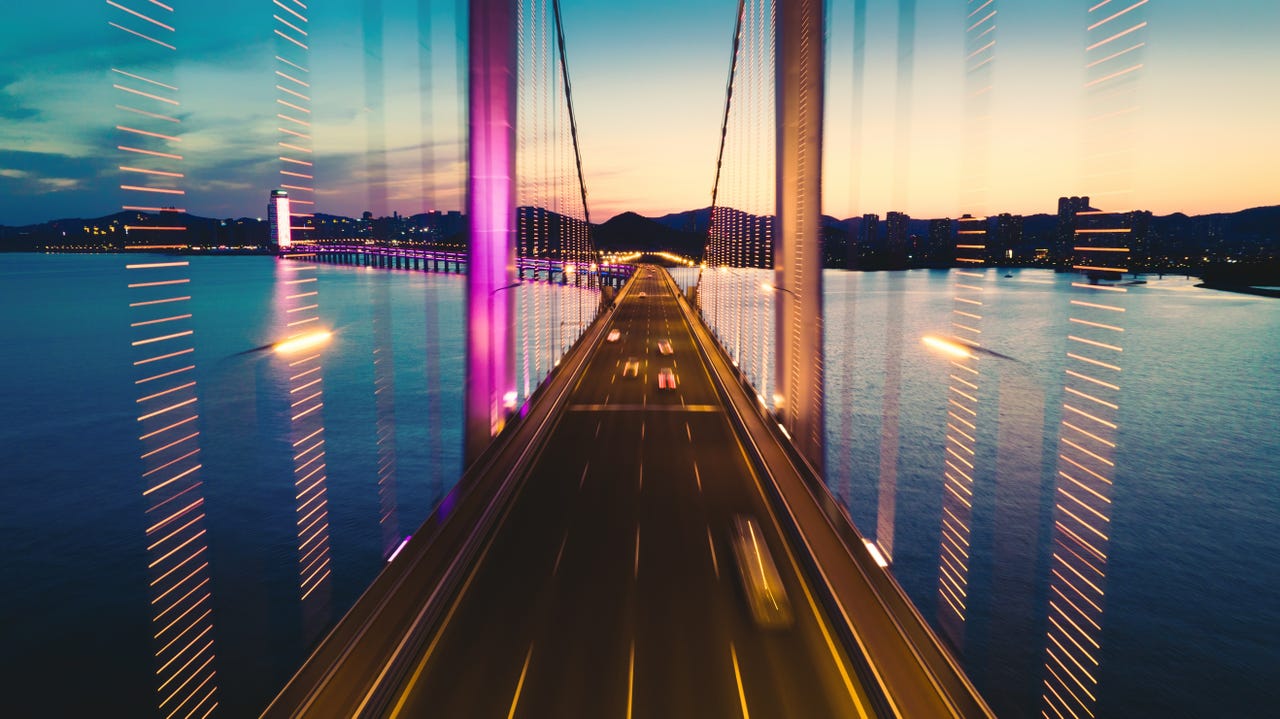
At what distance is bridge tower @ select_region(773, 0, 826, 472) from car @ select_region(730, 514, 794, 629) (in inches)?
232

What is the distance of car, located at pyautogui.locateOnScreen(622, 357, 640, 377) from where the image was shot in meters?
33.8

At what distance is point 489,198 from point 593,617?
1288cm

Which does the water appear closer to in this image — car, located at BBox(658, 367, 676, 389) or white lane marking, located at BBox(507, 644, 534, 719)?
white lane marking, located at BBox(507, 644, 534, 719)

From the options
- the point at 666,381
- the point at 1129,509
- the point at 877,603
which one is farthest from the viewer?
the point at 1129,509

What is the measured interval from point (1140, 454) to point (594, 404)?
1393 inches

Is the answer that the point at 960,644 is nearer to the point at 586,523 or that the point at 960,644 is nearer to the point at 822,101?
the point at 586,523

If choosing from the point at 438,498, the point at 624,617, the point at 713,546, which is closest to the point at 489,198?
the point at 713,546

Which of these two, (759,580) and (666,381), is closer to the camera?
(759,580)

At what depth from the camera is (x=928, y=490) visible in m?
35.2

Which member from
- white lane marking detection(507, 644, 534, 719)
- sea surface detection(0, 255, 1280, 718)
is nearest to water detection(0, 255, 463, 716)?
sea surface detection(0, 255, 1280, 718)

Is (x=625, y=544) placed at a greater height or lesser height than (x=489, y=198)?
lesser

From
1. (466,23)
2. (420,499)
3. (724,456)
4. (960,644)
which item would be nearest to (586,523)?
(724,456)

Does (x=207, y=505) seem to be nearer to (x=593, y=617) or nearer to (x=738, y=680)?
(x=593, y=617)

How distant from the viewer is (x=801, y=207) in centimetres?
1759
